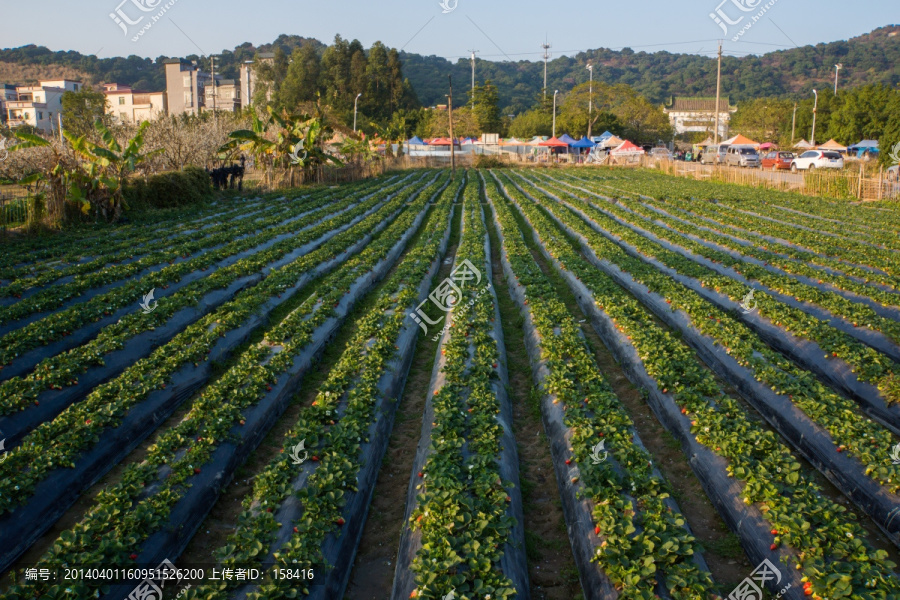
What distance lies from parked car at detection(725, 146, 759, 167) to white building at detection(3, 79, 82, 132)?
211 feet

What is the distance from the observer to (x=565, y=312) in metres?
9.55

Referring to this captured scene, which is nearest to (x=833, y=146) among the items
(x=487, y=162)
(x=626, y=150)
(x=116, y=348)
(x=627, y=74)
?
(x=626, y=150)

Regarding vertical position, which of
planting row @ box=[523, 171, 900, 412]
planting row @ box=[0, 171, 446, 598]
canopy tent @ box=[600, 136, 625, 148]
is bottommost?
planting row @ box=[0, 171, 446, 598]

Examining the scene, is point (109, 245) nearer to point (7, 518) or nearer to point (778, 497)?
point (7, 518)

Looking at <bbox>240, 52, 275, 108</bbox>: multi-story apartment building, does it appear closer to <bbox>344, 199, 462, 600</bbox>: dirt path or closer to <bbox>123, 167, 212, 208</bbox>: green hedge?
<bbox>123, 167, 212, 208</bbox>: green hedge

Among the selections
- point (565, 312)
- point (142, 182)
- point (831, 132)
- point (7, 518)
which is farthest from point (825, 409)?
A: point (831, 132)

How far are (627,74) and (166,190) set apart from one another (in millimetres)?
202972

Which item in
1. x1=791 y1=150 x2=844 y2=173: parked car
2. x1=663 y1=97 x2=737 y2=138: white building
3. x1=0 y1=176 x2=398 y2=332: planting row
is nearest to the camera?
x1=0 y1=176 x2=398 y2=332: planting row

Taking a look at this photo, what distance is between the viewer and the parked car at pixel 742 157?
45094 millimetres

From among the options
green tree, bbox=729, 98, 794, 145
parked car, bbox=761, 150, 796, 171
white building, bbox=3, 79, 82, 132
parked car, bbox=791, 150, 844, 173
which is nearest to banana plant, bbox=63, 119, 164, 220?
parked car, bbox=791, 150, 844, 173

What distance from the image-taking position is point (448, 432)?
5.76m

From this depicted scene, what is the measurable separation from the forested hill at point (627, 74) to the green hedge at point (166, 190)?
92.8 meters

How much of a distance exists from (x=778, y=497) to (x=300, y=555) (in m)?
3.77

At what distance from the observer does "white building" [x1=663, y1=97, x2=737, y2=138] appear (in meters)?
91.1
